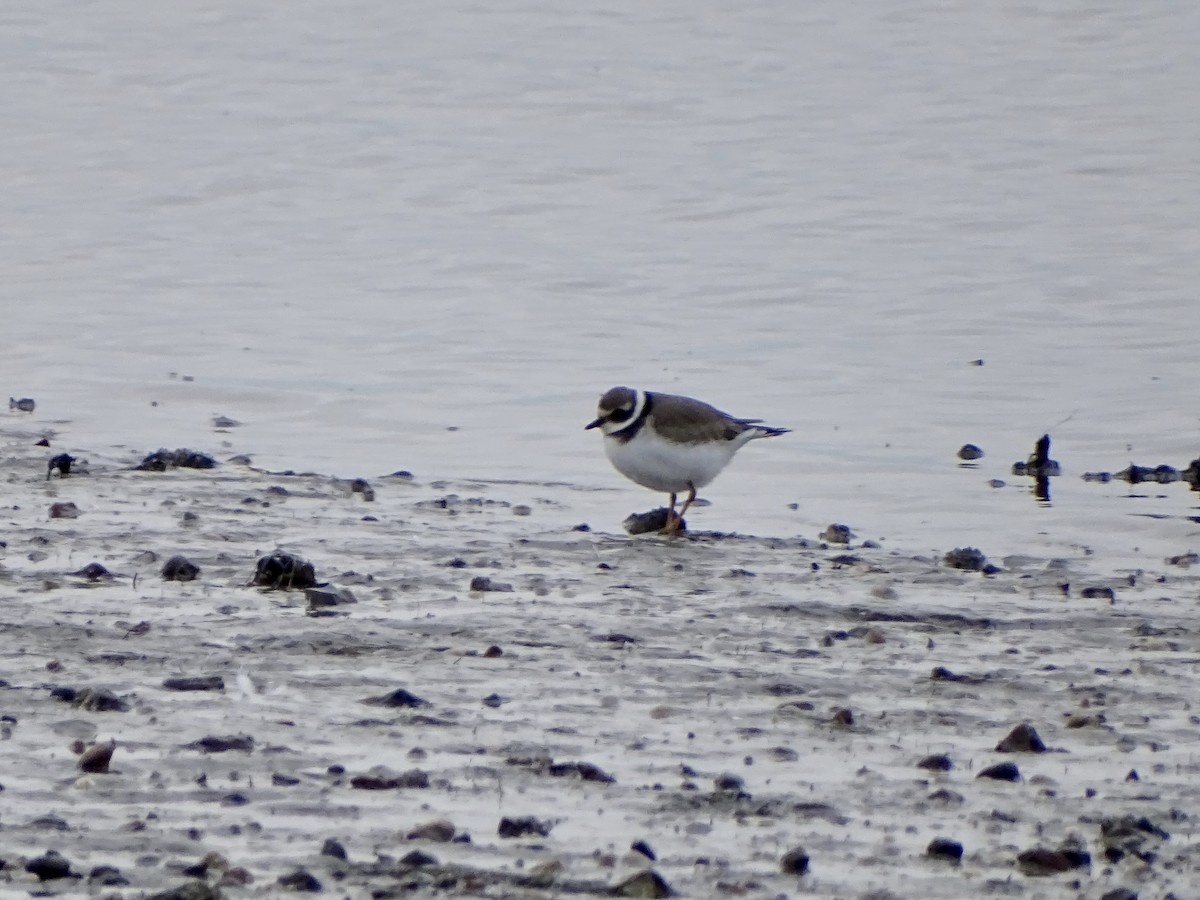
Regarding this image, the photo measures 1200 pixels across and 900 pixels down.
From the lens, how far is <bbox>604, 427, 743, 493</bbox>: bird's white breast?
1123cm

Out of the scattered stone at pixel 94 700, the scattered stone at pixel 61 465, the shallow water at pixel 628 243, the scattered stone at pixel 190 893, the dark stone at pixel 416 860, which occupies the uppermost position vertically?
Result: the shallow water at pixel 628 243

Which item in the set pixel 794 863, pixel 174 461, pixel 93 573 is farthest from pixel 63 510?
pixel 794 863

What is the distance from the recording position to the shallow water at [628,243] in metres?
13.9

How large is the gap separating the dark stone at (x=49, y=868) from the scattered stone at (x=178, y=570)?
149 inches

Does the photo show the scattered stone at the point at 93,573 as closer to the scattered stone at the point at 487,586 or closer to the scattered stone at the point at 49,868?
the scattered stone at the point at 487,586

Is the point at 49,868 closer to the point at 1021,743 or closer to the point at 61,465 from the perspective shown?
the point at 1021,743

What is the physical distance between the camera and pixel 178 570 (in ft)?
28.4

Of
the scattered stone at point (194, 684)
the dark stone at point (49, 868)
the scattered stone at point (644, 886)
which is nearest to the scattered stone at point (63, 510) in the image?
the scattered stone at point (194, 684)

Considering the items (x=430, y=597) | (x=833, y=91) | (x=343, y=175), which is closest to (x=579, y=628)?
(x=430, y=597)

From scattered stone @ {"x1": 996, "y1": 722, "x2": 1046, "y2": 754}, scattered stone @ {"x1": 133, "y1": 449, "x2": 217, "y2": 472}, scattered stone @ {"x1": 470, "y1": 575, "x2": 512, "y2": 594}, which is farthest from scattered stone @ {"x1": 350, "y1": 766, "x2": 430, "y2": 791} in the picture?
scattered stone @ {"x1": 133, "y1": 449, "x2": 217, "y2": 472}

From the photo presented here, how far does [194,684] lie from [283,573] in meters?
1.70

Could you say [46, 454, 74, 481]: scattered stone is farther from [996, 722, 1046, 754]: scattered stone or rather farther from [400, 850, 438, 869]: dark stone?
[400, 850, 438, 869]: dark stone

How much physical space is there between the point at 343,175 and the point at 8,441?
1376 cm

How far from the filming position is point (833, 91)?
30062 millimetres
